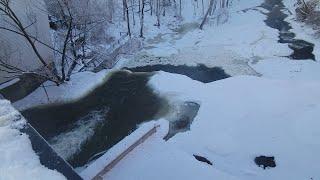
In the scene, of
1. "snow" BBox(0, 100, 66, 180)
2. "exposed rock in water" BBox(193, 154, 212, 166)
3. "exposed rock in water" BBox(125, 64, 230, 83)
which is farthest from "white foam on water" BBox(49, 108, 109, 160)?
"snow" BBox(0, 100, 66, 180)

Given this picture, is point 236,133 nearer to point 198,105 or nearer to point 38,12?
point 198,105

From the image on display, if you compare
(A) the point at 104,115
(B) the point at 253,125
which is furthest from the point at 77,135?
(B) the point at 253,125

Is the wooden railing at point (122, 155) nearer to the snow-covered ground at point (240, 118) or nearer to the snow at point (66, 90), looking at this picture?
the snow-covered ground at point (240, 118)

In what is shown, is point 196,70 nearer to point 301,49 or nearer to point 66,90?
point 301,49

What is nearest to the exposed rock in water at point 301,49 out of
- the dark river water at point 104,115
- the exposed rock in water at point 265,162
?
the dark river water at point 104,115

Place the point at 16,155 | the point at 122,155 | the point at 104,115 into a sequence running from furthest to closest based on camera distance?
the point at 104,115 < the point at 122,155 < the point at 16,155

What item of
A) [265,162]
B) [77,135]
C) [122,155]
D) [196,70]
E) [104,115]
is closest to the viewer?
[122,155]

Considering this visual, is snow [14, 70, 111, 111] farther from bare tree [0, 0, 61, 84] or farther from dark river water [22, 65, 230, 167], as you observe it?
bare tree [0, 0, 61, 84]

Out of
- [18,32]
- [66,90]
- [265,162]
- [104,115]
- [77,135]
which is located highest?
[18,32]
